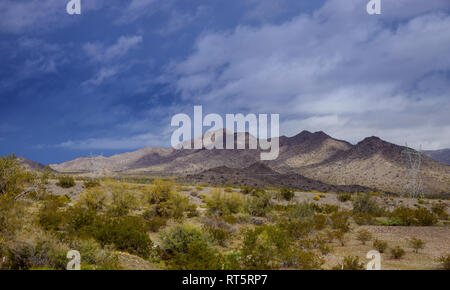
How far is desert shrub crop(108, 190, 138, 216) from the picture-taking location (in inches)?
814

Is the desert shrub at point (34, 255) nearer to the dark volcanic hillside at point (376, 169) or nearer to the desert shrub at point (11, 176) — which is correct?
the desert shrub at point (11, 176)

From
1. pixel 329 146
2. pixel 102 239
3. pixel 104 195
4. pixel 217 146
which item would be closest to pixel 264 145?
pixel 217 146

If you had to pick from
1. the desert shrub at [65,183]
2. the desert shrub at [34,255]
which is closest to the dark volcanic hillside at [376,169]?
the desert shrub at [65,183]

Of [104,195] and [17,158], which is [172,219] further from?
[17,158]

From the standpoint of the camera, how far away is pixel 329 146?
376 feet

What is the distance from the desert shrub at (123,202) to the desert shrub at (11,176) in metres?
8.83

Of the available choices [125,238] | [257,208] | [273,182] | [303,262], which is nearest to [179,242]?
[125,238]

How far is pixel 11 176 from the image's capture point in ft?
38.5

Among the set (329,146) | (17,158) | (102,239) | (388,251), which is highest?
(329,146)

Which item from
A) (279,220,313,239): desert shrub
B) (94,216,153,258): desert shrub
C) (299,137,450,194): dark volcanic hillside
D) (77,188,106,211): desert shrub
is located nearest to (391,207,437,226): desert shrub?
(279,220,313,239): desert shrub

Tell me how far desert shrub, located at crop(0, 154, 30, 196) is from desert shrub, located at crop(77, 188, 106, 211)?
859cm

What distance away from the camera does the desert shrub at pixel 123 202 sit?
67.9ft

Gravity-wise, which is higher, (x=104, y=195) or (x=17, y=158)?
(x=17, y=158)
